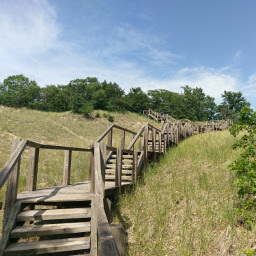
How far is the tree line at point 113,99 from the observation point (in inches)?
1725

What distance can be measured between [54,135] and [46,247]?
19114 millimetres

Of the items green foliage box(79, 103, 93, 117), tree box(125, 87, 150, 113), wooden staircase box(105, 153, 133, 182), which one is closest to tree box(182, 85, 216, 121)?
tree box(125, 87, 150, 113)

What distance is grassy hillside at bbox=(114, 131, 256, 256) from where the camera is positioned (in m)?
3.58

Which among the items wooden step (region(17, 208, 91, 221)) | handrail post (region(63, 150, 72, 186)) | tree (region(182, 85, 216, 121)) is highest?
tree (region(182, 85, 216, 121))

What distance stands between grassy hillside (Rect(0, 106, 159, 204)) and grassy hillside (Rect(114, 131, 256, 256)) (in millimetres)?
3533

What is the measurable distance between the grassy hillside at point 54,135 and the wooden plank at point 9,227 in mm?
3067

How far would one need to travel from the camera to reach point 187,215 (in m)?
4.43

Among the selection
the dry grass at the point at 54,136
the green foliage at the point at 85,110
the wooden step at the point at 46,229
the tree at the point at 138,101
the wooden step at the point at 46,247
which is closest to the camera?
the wooden step at the point at 46,247

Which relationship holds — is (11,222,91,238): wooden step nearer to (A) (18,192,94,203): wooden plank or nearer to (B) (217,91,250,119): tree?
(A) (18,192,94,203): wooden plank

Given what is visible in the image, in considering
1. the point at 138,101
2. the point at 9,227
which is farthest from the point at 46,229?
the point at 138,101

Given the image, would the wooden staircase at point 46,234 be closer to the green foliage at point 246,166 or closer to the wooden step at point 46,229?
the wooden step at point 46,229

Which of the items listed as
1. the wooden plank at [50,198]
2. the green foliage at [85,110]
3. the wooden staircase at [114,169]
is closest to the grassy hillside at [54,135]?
the green foliage at [85,110]

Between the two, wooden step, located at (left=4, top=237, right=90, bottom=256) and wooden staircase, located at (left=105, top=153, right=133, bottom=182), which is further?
wooden staircase, located at (left=105, top=153, right=133, bottom=182)

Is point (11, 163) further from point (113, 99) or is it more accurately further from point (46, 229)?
point (113, 99)
